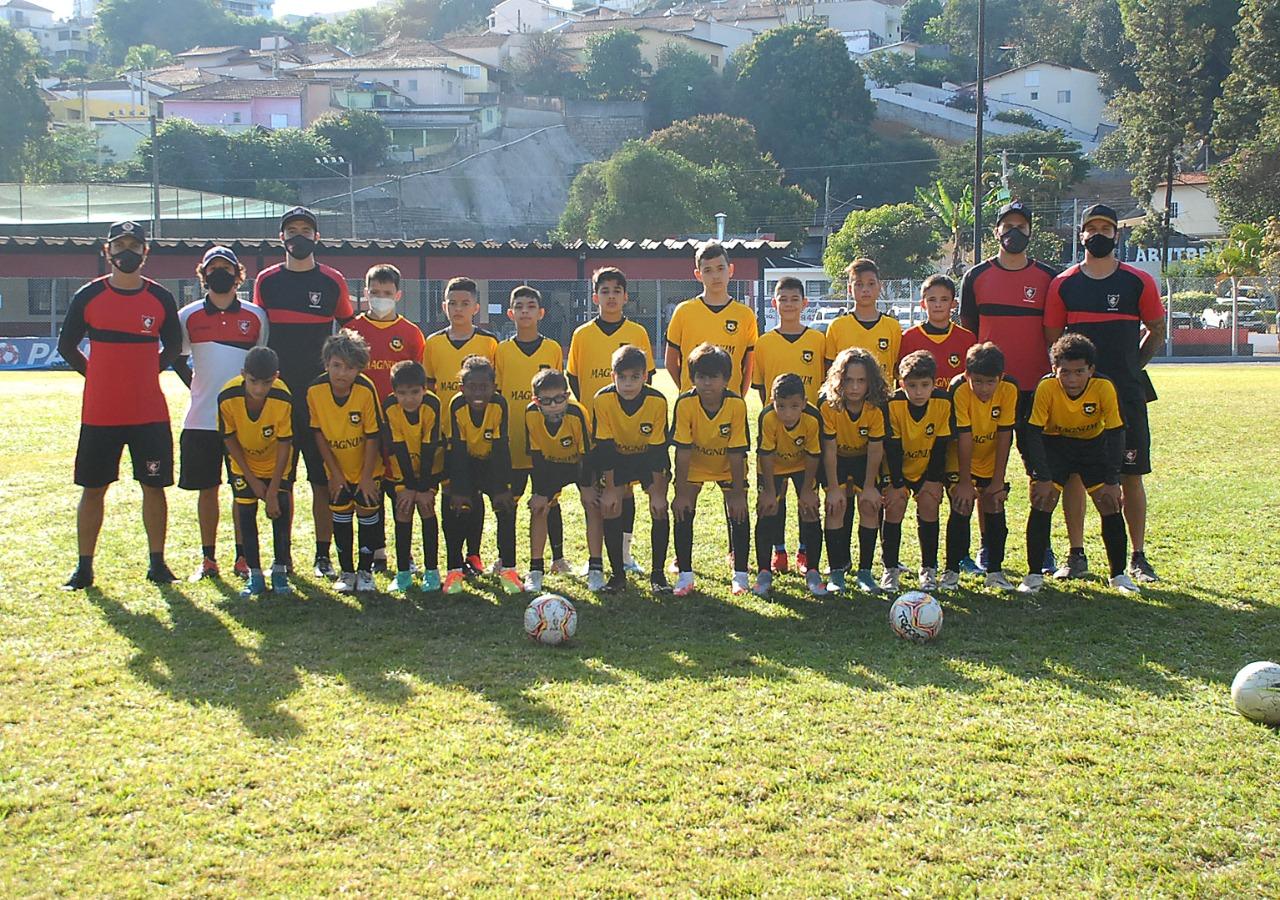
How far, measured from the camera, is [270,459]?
22.8 ft

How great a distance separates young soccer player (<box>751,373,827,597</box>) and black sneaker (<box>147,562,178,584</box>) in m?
3.45

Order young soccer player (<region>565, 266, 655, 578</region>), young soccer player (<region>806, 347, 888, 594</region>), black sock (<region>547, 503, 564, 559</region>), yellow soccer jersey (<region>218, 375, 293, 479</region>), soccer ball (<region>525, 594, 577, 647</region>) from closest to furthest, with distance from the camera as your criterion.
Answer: soccer ball (<region>525, 594, 577, 647</region>)
young soccer player (<region>806, 347, 888, 594</region>)
yellow soccer jersey (<region>218, 375, 293, 479</region>)
black sock (<region>547, 503, 564, 559</region>)
young soccer player (<region>565, 266, 655, 578</region>)

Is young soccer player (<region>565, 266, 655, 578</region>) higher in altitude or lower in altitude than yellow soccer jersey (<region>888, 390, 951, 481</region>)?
higher

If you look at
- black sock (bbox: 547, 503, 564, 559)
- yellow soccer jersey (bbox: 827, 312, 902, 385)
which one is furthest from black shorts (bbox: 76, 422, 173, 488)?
yellow soccer jersey (bbox: 827, 312, 902, 385)

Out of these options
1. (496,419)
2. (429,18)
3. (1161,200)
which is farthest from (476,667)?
(429,18)

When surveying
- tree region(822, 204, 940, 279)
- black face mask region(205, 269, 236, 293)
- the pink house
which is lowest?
black face mask region(205, 269, 236, 293)

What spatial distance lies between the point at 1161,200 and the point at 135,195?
184 ft

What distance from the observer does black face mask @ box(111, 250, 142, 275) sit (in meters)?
6.83

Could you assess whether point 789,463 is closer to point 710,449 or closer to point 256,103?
point 710,449

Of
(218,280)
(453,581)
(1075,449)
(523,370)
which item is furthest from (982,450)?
(218,280)

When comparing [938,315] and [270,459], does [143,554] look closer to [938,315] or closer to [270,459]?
[270,459]

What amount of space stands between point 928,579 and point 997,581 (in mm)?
415

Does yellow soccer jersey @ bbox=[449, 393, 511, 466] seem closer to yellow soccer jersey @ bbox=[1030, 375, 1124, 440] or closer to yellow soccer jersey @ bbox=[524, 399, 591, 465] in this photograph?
yellow soccer jersey @ bbox=[524, 399, 591, 465]

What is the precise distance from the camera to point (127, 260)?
685 cm
